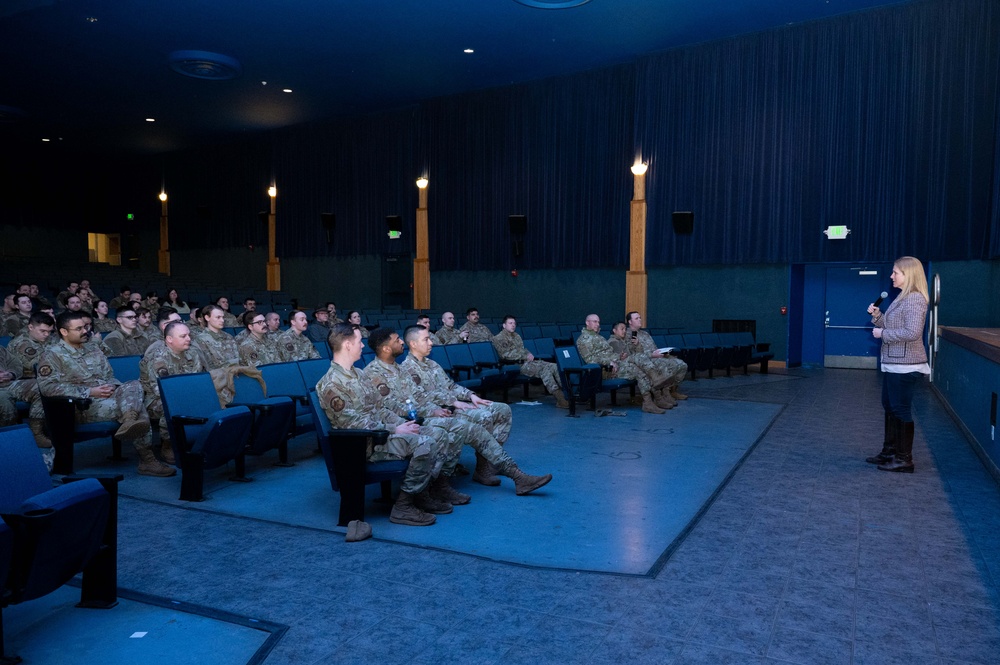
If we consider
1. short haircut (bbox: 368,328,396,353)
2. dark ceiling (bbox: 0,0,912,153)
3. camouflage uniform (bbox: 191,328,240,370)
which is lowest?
camouflage uniform (bbox: 191,328,240,370)

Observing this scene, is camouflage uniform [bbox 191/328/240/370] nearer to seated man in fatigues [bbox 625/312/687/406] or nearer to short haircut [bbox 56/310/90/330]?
short haircut [bbox 56/310/90/330]

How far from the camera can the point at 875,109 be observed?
37.8 feet

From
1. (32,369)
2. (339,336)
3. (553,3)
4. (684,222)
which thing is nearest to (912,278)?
(339,336)

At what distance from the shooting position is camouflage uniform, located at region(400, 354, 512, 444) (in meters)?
4.29

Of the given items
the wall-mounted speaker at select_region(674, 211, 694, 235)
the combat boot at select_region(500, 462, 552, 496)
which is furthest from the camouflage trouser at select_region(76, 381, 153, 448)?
the wall-mounted speaker at select_region(674, 211, 694, 235)

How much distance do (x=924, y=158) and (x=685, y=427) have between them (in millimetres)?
8202

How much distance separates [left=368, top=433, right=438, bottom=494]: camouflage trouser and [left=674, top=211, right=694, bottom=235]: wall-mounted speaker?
10848 millimetres

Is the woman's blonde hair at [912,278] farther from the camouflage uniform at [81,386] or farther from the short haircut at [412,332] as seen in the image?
Answer: the camouflage uniform at [81,386]

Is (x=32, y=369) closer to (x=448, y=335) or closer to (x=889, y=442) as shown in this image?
(x=448, y=335)

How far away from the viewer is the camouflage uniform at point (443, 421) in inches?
151

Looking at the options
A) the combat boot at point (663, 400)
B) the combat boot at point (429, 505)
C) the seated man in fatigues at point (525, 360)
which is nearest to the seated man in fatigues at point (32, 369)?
the combat boot at point (429, 505)

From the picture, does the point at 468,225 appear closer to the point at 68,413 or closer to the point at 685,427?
the point at 685,427

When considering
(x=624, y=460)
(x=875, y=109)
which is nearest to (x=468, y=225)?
(x=875, y=109)

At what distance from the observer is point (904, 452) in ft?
15.0
